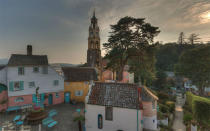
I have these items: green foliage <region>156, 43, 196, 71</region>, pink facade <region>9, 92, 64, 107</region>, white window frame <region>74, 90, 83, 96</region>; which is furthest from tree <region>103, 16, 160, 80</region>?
green foliage <region>156, 43, 196, 71</region>

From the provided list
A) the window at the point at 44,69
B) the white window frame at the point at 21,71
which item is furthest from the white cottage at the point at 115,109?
the white window frame at the point at 21,71

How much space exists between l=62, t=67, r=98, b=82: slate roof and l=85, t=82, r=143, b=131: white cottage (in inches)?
407

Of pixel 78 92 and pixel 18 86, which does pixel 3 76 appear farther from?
pixel 78 92

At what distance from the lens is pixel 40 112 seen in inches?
491

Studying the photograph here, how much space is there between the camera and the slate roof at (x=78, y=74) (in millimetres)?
21084

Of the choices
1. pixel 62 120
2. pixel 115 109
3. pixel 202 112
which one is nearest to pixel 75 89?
pixel 62 120

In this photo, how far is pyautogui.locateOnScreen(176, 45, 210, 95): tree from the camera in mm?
28328

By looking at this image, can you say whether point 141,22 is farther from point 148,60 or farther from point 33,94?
point 33,94

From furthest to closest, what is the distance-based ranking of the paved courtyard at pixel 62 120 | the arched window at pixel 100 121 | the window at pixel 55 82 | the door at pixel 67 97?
the door at pixel 67 97 → the window at pixel 55 82 → the paved courtyard at pixel 62 120 → the arched window at pixel 100 121

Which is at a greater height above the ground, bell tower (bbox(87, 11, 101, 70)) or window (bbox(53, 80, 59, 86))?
bell tower (bbox(87, 11, 101, 70))

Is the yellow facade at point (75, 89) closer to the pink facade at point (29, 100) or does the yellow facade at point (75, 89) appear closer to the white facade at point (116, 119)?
the pink facade at point (29, 100)

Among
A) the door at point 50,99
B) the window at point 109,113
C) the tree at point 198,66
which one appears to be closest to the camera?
the window at point 109,113

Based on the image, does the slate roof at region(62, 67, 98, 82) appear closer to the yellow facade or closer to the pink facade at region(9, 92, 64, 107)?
the yellow facade

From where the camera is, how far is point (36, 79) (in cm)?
1714
